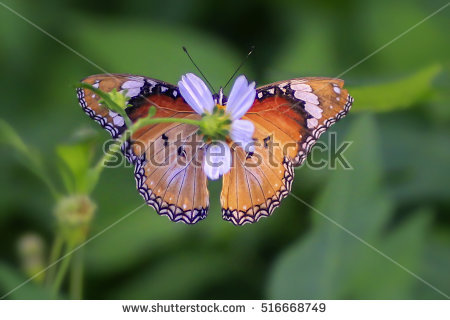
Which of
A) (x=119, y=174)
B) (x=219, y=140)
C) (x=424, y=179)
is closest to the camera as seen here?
(x=219, y=140)

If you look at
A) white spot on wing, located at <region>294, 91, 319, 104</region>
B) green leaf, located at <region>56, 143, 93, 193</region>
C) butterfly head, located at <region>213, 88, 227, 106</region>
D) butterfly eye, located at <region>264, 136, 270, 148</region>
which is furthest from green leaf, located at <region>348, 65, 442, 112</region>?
green leaf, located at <region>56, 143, 93, 193</region>

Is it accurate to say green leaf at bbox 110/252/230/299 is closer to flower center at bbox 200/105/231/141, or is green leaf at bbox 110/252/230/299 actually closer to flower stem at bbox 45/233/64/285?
flower stem at bbox 45/233/64/285

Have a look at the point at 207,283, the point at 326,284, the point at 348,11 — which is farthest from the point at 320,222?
the point at 348,11

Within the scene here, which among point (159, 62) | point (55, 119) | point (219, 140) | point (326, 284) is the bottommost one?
point (326, 284)

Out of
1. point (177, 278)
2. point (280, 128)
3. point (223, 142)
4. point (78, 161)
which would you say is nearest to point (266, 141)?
point (280, 128)

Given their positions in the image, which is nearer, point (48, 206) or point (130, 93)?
point (130, 93)

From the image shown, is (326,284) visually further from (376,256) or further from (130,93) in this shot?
(130,93)

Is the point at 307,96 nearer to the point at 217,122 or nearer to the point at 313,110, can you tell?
the point at 313,110

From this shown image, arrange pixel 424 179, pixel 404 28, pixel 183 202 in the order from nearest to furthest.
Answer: pixel 183 202 → pixel 424 179 → pixel 404 28
